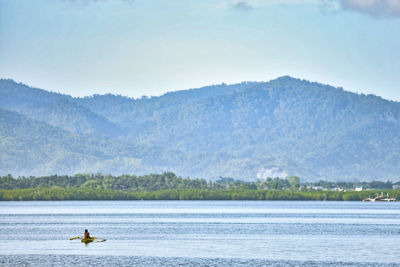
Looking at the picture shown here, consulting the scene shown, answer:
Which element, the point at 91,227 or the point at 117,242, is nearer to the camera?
the point at 117,242

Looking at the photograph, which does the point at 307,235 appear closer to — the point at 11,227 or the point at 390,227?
the point at 390,227

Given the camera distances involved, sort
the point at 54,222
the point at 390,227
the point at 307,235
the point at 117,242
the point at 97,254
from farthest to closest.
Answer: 1. the point at 54,222
2. the point at 390,227
3. the point at 307,235
4. the point at 117,242
5. the point at 97,254

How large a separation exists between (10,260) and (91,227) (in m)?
43.2

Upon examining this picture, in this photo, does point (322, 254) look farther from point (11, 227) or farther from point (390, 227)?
point (11, 227)

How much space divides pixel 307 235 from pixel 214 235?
1066cm

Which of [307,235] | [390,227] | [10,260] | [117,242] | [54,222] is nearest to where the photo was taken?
[10,260]

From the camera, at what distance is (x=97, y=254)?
3118 inches

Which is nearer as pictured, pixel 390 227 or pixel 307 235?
pixel 307 235

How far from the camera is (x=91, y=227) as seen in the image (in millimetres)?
117062

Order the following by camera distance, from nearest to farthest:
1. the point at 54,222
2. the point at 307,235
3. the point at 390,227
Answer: the point at 307,235 → the point at 390,227 → the point at 54,222

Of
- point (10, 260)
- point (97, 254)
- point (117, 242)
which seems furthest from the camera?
point (117, 242)

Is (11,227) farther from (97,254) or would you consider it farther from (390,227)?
(390,227)

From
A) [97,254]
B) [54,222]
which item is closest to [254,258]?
[97,254]

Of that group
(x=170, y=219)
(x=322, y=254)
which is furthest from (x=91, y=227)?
(x=322, y=254)
